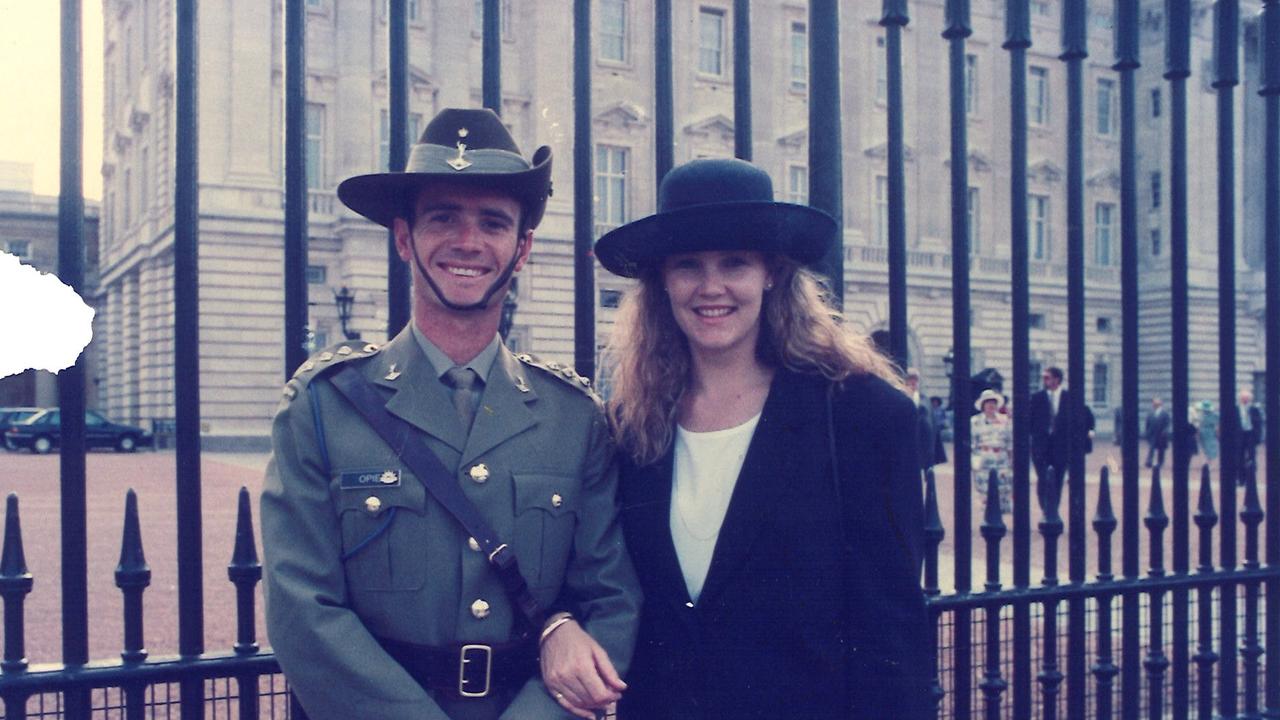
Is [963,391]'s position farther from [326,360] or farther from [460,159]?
[326,360]

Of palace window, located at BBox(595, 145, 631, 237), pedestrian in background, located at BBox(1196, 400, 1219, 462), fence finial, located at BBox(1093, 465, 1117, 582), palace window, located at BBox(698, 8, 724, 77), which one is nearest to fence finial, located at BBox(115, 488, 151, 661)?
fence finial, located at BBox(1093, 465, 1117, 582)

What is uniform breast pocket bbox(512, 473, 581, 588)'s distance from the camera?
221 centimetres

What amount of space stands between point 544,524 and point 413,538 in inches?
10.1

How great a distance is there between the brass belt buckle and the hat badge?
93 centimetres

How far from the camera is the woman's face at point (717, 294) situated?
2.38m

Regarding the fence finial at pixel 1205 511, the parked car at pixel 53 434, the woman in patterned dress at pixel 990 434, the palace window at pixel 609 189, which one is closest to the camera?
the fence finial at pixel 1205 511

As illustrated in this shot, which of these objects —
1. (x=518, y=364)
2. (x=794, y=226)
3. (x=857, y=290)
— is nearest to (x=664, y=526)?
(x=518, y=364)

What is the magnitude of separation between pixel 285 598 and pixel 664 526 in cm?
77

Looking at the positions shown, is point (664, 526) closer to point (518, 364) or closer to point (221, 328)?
point (518, 364)

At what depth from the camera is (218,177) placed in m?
21.5

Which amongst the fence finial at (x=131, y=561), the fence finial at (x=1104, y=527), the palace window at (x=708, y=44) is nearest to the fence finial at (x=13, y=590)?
the fence finial at (x=131, y=561)

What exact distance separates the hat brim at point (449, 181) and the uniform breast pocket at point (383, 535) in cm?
59

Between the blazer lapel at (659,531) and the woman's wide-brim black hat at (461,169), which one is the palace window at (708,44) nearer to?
the woman's wide-brim black hat at (461,169)

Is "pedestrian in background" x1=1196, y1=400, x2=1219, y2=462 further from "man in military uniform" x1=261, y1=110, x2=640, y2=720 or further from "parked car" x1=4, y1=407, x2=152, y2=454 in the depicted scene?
"man in military uniform" x1=261, y1=110, x2=640, y2=720
